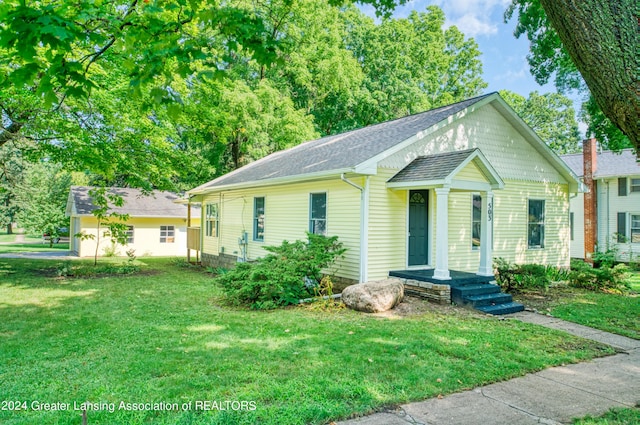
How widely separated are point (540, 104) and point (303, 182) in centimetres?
3694

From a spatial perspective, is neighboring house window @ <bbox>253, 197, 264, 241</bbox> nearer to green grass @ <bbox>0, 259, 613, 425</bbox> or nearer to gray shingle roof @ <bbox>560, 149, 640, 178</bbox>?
green grass @ <bbox>0, 259, 613, 425</bbox>

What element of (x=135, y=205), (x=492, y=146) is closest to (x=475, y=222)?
(x=492, y=146)

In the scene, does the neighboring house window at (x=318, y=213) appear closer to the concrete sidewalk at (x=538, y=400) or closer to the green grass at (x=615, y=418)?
the concrete sidewalk at (x=538, y=400)

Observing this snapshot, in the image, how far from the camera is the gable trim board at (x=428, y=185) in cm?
937

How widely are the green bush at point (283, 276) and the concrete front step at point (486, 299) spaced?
296 centimetres

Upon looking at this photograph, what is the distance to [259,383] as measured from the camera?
171 inches

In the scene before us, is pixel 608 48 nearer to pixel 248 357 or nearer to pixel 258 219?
pixel 248 357

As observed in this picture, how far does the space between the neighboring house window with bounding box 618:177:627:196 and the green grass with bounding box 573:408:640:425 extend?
64.6ft

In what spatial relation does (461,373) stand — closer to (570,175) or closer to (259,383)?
(259,383)

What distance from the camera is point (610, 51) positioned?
→ 2.35m

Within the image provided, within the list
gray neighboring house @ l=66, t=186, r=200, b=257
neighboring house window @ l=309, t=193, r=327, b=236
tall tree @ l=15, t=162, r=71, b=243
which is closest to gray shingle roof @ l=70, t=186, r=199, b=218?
gray neighboring house @ l=66, t=186, r=200, b=257

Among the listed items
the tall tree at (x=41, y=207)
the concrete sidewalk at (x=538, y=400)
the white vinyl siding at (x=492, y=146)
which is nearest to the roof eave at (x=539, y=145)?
the white vinyl siding at (x=492, y=146)

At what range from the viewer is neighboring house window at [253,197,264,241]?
1373cm

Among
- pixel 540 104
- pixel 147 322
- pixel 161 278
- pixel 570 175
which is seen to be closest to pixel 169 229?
pixel 161 278
